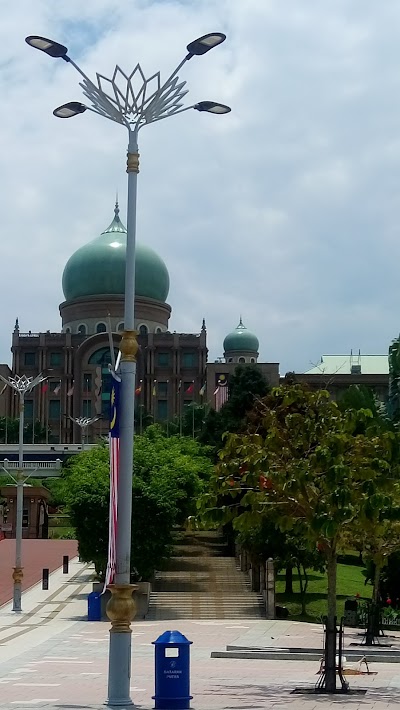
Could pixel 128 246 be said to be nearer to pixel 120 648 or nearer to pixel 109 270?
pixel 120 648

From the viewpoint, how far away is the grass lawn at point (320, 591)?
121 feet

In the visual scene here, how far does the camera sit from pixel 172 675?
1536 centimetres

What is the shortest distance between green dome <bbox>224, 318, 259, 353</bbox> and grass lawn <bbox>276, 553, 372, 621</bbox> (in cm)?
7236

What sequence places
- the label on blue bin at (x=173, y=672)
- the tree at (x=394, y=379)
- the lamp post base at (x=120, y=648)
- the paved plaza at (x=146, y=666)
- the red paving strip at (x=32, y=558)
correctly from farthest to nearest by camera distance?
the tree at (x=394, y=379) → the red paving strip at (x=32, y=558) → the paved plaza at (x=146, y=666) → the label on blue bin at (x=173, y=672) → the lamp post base at (x=120, y=648)

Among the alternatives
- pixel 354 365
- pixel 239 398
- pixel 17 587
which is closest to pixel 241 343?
pixel 354 365

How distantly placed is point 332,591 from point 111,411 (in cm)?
560

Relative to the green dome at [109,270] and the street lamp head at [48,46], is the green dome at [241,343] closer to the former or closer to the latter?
the green dome at [109,270]

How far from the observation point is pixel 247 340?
121125mm

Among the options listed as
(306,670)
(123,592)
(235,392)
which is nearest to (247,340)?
(235,392)

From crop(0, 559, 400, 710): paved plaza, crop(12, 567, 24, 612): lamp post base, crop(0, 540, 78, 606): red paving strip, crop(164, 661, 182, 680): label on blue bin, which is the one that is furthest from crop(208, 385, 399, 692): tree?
crop(0, 540, 78, 606): red paving strip

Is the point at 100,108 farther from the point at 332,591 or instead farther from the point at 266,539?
the point at 266,539

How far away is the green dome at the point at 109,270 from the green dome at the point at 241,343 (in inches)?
552

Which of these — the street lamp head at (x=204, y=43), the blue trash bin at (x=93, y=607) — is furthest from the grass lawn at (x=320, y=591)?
the street lamp head at (x=204, y=43)

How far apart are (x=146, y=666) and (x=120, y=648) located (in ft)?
30.0
